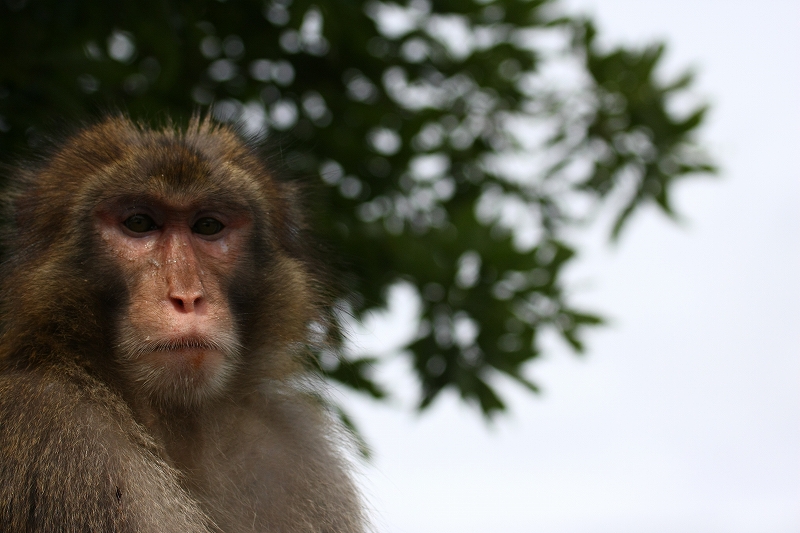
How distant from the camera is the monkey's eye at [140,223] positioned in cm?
310

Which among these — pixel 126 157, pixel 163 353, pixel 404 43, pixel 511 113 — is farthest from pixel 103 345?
pixel 511 113

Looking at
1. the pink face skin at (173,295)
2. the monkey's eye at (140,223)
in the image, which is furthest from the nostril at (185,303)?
the monkey's eye at (140,223)

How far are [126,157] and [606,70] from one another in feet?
9.81

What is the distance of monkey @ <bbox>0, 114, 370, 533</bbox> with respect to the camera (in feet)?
9.01

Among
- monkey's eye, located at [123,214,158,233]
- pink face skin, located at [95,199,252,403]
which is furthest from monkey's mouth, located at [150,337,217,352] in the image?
monkey's eye, located at [123,214,158,233]

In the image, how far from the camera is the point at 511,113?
5.49m

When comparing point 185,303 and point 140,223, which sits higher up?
point 140,223

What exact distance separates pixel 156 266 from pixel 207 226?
0.31 m

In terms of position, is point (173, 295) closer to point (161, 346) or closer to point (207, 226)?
point (161, 346)

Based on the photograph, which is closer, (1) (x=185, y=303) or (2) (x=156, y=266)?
(1) (x=185, y=303)

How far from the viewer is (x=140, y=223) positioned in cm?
310

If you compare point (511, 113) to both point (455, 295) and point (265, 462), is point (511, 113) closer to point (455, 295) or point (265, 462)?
point (455, 295)

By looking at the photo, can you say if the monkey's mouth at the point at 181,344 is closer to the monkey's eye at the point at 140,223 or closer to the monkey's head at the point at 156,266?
the monkey's head at the point at 156,266

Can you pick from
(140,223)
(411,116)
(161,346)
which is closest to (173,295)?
(161,346)
